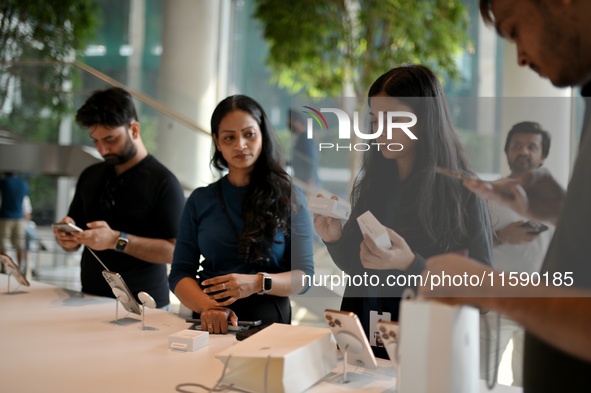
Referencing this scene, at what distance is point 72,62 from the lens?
635 centimetres

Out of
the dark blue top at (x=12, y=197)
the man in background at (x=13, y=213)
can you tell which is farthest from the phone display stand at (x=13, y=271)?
the dark blue top at (x=12, y=197)

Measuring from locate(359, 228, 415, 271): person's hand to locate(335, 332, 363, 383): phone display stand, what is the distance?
0.23m

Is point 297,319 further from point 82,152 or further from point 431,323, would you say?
point 82,152

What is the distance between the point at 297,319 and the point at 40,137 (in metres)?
4.16

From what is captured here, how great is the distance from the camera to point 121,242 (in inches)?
97.5

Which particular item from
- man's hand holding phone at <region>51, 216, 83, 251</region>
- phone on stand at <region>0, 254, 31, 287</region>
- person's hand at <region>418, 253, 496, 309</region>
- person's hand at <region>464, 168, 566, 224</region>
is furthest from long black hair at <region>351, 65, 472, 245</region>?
phone on stand at <region>0, 254, 31, 287</region>

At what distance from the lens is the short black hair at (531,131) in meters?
1.37

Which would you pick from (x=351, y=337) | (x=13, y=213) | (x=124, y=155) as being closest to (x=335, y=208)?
(x=351, y=337)

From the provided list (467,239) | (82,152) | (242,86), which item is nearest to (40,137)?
(82,152)

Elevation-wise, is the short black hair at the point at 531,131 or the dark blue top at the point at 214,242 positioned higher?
the short black hair at the point at 531,131

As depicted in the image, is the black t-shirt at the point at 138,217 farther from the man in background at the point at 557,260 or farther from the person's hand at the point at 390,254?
the man in background at the point at 557,260

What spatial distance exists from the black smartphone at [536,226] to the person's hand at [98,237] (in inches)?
66.5

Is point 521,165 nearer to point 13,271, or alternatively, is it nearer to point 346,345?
point 346,345

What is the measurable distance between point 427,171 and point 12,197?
589cm
